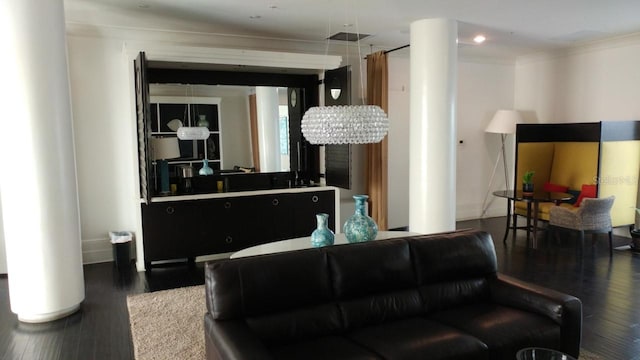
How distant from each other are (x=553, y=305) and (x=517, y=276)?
2.14 metres

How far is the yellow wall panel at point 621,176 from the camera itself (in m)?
6.08

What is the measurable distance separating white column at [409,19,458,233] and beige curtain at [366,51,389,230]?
1050mm

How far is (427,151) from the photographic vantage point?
5.21 meters

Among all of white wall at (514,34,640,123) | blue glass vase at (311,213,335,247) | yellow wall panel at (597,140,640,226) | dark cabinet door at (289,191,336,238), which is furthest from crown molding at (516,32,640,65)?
blue glass vase at (311,213,335,247)

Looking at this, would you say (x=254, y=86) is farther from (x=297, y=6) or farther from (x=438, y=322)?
(x=438, y=322)

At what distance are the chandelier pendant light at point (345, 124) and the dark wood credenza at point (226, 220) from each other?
1.93m

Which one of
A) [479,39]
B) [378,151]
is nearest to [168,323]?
[378,151]

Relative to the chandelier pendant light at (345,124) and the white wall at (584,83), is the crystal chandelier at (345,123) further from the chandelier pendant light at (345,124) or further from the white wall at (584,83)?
the white wall at (584,83)

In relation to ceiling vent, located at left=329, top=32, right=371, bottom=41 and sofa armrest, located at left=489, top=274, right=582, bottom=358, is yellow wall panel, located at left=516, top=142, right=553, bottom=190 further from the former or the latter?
sofa armrest, located at left=489, top=274, right=582, bottom=358

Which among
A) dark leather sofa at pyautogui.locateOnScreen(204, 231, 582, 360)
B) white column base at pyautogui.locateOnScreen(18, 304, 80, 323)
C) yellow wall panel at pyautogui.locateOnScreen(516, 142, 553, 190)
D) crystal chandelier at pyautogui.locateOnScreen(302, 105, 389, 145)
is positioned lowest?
white column base at pyautogui.locateOnScreen(18, 304, 80, 323)

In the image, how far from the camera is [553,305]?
9.00 feet

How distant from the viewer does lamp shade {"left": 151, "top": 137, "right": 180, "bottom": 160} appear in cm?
519

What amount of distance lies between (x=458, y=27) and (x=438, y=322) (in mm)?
3968

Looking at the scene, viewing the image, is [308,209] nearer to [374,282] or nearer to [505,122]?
[374,282]
